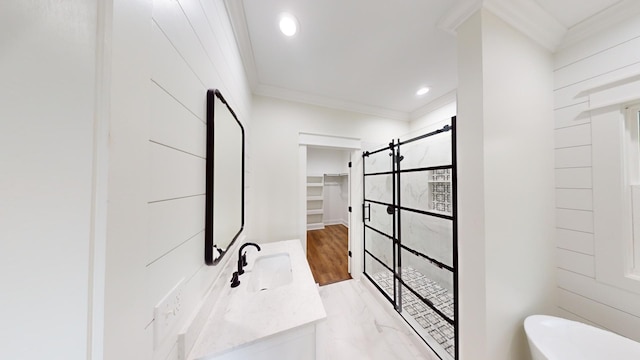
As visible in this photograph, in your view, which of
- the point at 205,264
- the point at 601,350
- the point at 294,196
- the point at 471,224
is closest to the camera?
the point at 205,264

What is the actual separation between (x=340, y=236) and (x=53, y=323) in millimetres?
4191

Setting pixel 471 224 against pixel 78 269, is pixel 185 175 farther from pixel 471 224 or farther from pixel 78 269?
pixel 471 224

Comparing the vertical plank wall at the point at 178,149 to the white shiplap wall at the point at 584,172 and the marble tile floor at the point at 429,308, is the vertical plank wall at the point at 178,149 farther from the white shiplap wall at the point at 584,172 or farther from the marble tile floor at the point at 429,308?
the white shiplap wall at the point at 584,172

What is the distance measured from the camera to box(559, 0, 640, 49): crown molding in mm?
1021

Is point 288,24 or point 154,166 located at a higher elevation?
point 288,24

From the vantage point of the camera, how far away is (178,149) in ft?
2.02

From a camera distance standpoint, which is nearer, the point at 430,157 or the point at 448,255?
the point at 448,255

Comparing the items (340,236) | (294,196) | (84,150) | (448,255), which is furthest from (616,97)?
(340,236)

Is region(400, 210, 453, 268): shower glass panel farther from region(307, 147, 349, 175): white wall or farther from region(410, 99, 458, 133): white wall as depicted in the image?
region(307, 147, 349, 175): white wall

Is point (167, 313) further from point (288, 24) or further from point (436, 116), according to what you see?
point (436, 116)

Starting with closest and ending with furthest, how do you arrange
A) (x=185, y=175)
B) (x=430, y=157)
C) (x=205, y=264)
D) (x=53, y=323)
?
(x=53, y=323)
(x=185, y=175)
(x=205, y=264)
(x=430, y=157)

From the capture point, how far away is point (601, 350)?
0.98 metres

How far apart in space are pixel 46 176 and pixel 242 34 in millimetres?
1531

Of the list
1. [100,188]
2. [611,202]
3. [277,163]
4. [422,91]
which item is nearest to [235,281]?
[100,188]
